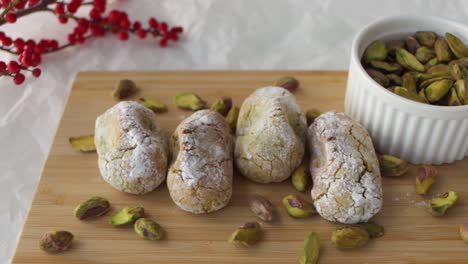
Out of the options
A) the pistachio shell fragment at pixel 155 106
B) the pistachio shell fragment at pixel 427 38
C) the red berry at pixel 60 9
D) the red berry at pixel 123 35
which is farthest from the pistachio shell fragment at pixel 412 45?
the red berry at pixel 60 9

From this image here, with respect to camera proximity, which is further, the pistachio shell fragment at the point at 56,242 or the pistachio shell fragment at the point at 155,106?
the pistachio shell fragment at the point at 155,106

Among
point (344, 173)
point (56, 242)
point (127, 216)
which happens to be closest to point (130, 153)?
point (127, 216)

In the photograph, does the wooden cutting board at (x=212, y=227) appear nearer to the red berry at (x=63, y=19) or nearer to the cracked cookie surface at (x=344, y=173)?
the cracked cookie surface at (x=344, y=173)

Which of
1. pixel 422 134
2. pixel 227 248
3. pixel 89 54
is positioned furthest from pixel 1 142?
pixel 422 134

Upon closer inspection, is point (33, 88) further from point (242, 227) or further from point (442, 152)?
point (442, 152)

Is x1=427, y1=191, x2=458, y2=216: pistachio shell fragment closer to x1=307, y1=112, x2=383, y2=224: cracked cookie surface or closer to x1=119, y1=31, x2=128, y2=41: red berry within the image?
x1=307, y1=112, x2=383, y2=224: cracked cookie surface

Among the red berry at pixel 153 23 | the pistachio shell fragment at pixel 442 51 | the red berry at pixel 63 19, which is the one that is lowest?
the red berry at pixel 153 23

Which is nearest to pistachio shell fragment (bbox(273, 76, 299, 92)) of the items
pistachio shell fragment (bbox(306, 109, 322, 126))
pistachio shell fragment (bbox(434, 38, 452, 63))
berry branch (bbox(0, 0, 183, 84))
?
pistachio shell fragment (bbox(306, 109, 322, 126))
